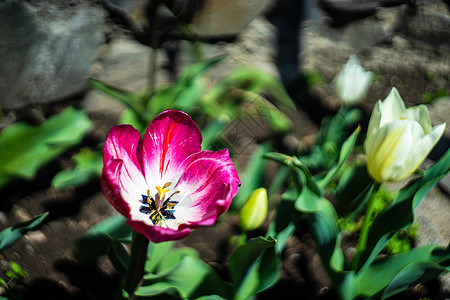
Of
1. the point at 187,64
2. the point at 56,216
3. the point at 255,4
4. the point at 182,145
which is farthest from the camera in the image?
the point at 255,4

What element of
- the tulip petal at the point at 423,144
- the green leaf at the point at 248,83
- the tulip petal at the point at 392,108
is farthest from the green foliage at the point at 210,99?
the tulip petal at the point at 423,144

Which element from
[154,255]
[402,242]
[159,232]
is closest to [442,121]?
[402,242]

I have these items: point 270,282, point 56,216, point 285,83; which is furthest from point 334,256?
point 285,83

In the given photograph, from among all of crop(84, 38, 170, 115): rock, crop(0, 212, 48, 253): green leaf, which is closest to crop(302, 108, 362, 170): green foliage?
crop(84, 38, 170, 115): rock

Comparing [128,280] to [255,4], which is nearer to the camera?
[128,280]

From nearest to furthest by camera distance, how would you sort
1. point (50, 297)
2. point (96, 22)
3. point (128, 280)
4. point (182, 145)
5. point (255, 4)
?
point (182, 145) < point (128, 280) < point (50, 297) < point (96, 22) < point (255, 4)

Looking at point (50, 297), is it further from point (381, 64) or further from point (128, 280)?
point (381, 64)

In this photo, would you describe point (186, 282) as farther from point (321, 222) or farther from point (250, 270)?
point (321, 222)

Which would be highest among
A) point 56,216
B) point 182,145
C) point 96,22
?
point 182,145

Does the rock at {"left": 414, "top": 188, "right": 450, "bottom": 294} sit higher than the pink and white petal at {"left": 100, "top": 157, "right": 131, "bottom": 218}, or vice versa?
the pink and white petal at {"left": 100, "top": 157, "right": 131, "bottom": 218}

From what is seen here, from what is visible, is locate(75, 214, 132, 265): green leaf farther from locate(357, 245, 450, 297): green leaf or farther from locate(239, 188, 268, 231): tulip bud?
locate(357, 245, 450, 297): green leaf
